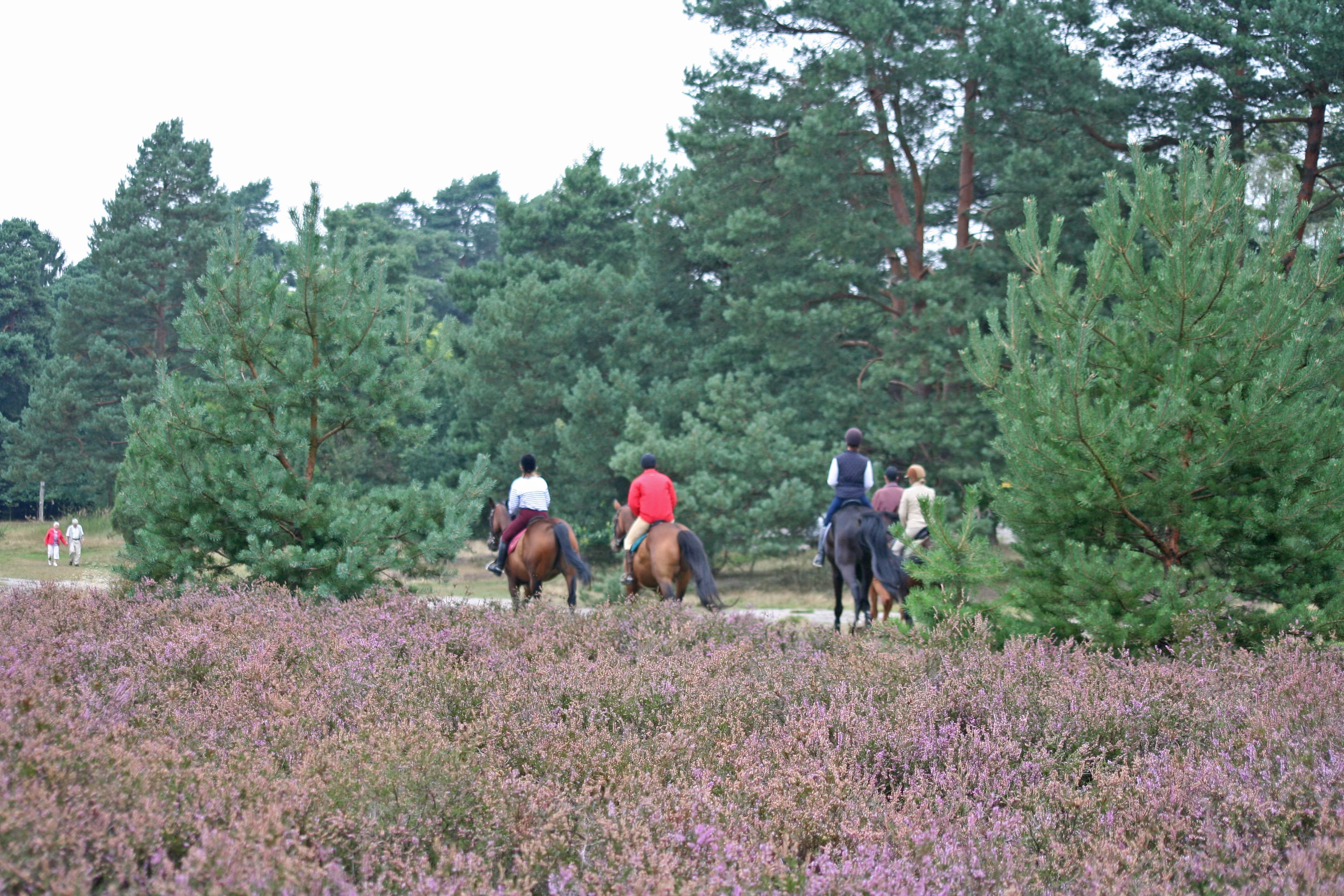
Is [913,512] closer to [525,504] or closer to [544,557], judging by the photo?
[544,557]

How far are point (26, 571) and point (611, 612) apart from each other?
70.1 feet

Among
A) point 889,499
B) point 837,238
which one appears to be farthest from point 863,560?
point 837,238

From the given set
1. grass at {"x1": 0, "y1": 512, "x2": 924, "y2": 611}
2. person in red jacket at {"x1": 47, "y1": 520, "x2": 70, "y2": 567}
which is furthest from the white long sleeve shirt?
person in red jacket at {"x1": 47, "y1": 520, "x2": 70, "y2": 567}

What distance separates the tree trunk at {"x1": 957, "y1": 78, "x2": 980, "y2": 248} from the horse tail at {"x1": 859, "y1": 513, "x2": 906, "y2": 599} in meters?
11.8

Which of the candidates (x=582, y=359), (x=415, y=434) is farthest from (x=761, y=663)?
(x=582, y=359)

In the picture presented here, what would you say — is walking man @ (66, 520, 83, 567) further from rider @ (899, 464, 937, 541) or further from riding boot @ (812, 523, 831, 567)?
rider @ (899, 464, 937, 541)

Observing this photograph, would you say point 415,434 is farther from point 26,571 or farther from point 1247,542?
point 26,571

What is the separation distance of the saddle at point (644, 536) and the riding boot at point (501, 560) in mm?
1798

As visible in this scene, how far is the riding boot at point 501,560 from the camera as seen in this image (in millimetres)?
13414

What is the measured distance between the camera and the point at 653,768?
392 centimetres

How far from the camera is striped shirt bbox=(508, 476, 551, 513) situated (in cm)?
1340

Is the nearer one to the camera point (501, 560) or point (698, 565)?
point (698, 565)

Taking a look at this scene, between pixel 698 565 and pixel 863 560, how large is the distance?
2011mm

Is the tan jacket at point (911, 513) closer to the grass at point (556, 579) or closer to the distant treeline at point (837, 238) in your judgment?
the grass at point (556, 579)
